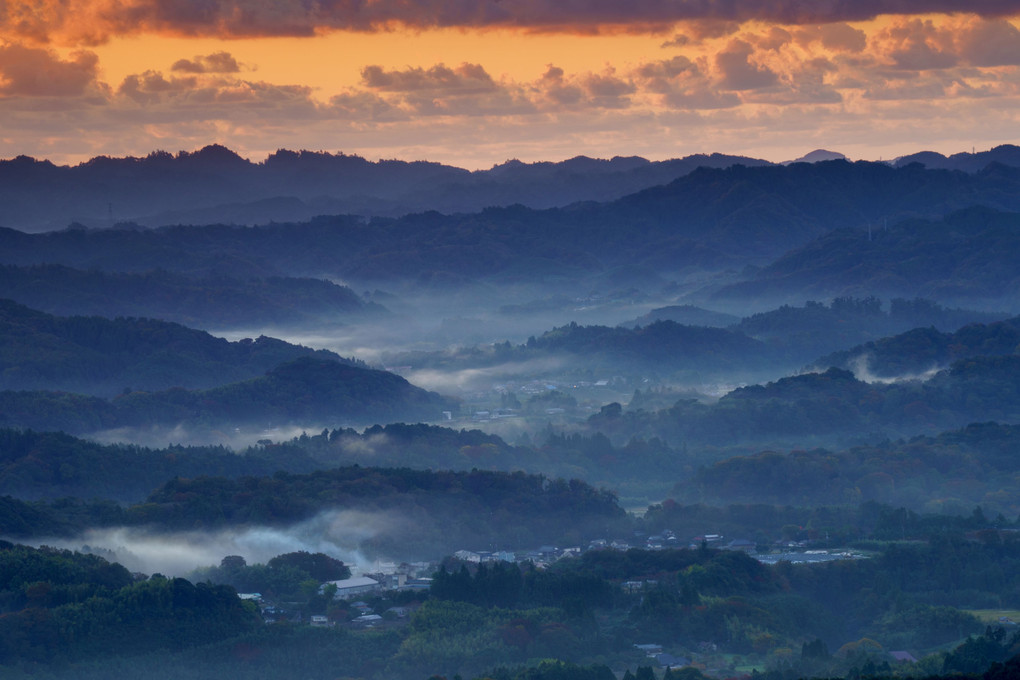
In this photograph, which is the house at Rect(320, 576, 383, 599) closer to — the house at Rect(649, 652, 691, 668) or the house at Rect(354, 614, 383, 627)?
the house at Rect(354, 614, 383, 627)

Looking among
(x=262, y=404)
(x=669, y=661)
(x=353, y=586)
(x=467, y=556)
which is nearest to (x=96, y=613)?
(x=353, y=586)

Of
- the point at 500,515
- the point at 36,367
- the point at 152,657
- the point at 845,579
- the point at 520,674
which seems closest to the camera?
the point at 520,674

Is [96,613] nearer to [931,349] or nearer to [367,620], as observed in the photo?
[367,620]

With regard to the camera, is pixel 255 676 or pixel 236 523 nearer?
pixel 255 676

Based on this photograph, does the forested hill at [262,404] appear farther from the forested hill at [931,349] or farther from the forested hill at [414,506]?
the forested hill at [931,349]

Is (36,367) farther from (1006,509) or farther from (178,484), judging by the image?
(1006,509)

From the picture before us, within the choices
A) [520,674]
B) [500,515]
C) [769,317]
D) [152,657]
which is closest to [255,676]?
[152,657]

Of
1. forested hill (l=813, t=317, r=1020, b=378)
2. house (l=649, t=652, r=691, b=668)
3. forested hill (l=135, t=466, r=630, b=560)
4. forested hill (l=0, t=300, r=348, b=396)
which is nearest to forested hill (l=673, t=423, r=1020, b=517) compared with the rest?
forested hill (l=135, t=466, r=630, b=560)

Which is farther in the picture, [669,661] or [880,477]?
[880,477]
